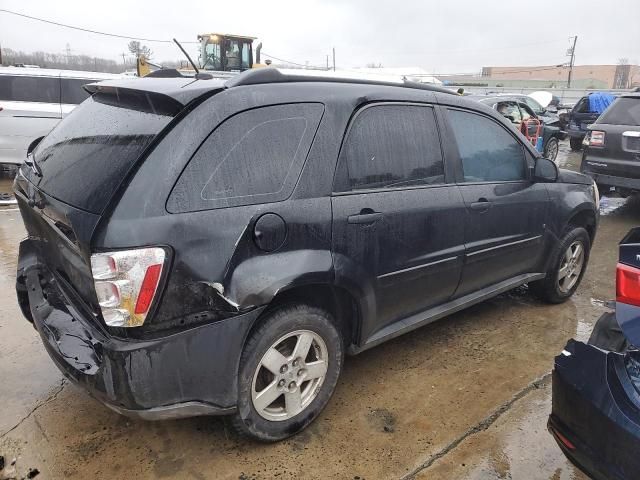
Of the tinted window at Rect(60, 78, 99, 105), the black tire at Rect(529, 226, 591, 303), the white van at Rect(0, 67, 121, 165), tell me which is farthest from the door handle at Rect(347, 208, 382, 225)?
the tinted window at Rect(60, 78, 99, 105)

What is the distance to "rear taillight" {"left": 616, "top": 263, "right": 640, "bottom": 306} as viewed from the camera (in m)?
1.75

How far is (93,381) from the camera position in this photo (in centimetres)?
208

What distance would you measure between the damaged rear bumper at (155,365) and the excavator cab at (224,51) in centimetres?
1542

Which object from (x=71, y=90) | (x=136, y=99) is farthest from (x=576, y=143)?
(x=136, y=99)

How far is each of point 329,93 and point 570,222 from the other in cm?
264

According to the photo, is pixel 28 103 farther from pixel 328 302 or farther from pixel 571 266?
pixel 571 266

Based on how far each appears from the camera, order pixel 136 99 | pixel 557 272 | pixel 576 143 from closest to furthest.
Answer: pixel 136 99 < pixel 557 272 < pixel 576 143

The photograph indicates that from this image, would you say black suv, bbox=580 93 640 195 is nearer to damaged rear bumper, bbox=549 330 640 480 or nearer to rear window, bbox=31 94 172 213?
damaged rear bumper, bbox=549 330 640 480

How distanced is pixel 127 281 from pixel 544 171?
3.08 meters

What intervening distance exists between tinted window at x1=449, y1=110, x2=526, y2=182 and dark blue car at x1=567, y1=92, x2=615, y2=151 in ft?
38.9

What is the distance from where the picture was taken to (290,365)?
246 cm

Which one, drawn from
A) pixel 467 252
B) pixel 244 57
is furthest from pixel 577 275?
pixel 244 57

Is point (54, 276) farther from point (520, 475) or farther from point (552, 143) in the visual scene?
point (552, 143)

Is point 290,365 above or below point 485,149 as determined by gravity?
below
